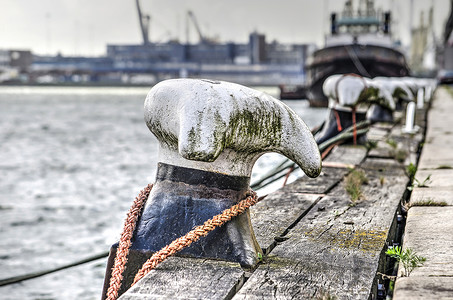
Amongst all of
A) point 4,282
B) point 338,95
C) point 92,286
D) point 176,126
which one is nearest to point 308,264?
point 176,126

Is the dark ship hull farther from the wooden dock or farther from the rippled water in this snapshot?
the wooden dock

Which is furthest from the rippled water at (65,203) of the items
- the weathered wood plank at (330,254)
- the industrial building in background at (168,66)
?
the industrial building in background at (168,66)

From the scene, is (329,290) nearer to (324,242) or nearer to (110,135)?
(324,242)

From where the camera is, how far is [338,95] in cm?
793

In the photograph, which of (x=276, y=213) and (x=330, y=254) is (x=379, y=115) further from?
(x=330, y=254)

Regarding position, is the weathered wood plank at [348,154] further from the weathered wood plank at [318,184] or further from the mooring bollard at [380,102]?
the mooring bollard at [380,102]

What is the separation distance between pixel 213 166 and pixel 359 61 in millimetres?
34825

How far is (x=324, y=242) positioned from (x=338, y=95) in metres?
4.85

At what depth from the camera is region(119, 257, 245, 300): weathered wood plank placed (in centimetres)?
244

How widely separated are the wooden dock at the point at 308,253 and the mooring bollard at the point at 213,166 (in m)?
0.14

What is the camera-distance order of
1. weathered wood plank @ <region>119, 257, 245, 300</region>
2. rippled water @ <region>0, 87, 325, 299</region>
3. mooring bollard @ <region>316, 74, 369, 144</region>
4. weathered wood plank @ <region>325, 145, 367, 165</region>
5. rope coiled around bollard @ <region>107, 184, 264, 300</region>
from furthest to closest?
mooring bollard @ <region>316, 74, 369, 144</region>, rippled water @ <region>0, 87, 325, 299</region>, weathered wood plank @ <region>325, 145, 367, 165</region>, rope coiled around bollard @ <region>107, 184, 264, 300</region>, weathered wood plank @ <region>119, 257, 245, 300</region>

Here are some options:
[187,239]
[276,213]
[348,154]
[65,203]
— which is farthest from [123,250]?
[65,203]

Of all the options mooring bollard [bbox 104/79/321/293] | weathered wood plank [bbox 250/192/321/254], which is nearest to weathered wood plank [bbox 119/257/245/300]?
mooring bollard [bbox 104/79/321/293]

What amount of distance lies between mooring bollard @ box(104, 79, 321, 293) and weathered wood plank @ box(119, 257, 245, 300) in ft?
0.41
